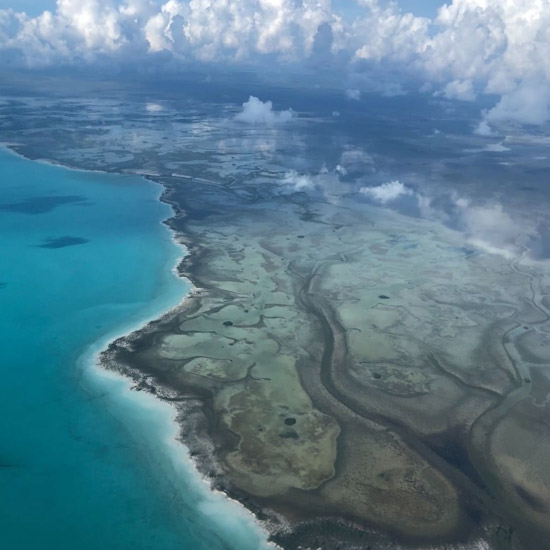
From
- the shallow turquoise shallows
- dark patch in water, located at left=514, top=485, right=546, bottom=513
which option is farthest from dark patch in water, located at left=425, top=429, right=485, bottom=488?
the shallow turquoise shallows

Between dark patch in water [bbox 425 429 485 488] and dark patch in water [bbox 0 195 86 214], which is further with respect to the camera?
dark patch in water [bbox 0 195 86 214]

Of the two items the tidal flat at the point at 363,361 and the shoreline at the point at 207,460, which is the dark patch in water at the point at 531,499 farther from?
the shoreline at the point at 207,460

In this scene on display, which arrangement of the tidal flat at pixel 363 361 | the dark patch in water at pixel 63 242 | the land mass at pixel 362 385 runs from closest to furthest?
the land mass at pixel 362 385 → the tidal flat at pixel 363 361 → the dark patch in water at pixel 63 242

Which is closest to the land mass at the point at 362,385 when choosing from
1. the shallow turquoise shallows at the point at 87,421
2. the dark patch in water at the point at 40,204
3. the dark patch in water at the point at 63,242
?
the shallow turquoise shallows at the point at 87,421

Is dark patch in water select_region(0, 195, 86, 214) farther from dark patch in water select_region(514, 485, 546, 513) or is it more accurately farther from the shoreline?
dark patch in water select_region(514, 485, 546, 513)

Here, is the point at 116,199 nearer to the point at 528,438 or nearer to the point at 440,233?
the point at 440,233

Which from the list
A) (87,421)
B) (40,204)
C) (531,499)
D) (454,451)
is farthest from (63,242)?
(531,499)
